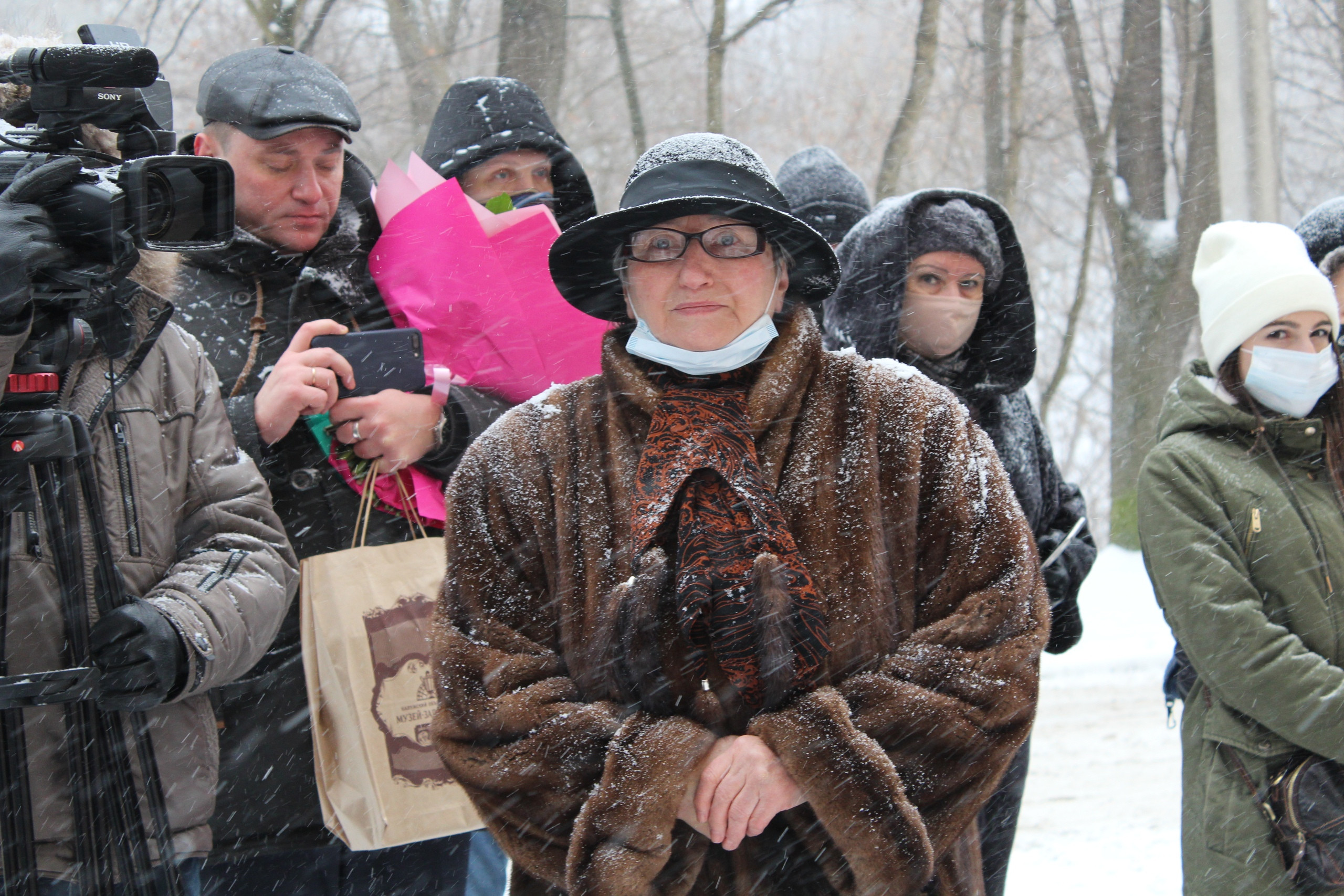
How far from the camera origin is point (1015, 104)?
12.5m

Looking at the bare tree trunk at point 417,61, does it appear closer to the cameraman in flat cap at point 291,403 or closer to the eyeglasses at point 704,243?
the cameraman in flat cap at point 291,403

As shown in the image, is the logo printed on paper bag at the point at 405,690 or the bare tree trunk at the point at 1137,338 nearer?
the logo printed on paper bag at the point at 405,690

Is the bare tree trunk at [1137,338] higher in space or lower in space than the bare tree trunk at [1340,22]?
lower

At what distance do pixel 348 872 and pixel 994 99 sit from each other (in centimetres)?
1169

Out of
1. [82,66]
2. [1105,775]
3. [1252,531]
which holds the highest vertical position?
[82,66]

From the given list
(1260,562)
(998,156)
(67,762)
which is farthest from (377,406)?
(998,156)

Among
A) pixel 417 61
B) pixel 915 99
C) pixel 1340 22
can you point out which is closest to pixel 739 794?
pixel 417 61

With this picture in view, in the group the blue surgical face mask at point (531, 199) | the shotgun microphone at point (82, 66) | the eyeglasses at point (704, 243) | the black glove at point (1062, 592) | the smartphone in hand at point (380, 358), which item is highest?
the shotgun microphone at point (82, 66)

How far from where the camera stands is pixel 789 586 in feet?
6.67

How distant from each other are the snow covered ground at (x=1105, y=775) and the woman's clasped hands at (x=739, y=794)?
116 inches

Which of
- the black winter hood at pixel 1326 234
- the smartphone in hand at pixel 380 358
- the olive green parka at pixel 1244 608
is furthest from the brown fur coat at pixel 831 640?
the black winter hood at pixel 1326 234

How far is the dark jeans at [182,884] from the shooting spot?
2.09 metres

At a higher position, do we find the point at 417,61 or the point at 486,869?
the point at 417,61

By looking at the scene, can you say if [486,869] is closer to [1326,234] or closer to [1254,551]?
[1254,551]
